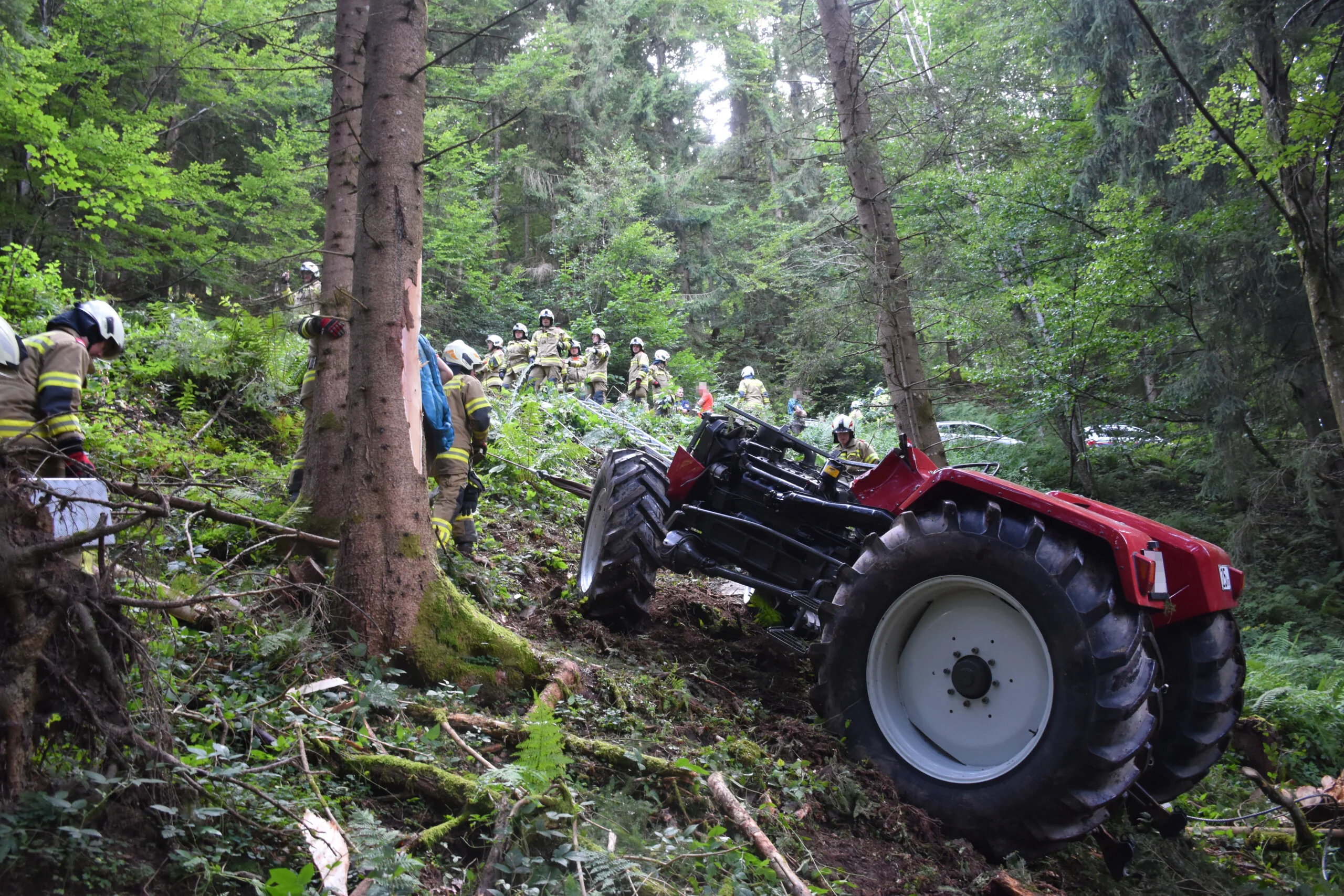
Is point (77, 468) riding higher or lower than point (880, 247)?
lower

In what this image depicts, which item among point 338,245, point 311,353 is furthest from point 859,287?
point 311,353

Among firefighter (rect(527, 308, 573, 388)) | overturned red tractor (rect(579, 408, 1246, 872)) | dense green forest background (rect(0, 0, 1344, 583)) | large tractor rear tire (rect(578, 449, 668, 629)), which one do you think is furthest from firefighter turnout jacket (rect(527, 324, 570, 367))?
overturned red tractor (rect(579, 408, 1246, 872))

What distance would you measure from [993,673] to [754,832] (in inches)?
60.5

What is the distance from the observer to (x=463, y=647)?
14.3 feet

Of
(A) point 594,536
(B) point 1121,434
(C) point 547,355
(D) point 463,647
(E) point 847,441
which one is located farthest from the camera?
(C) point 547,355

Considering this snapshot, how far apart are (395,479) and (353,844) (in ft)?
7.24

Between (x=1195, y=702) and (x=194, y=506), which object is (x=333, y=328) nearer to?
(x=194, y=506)

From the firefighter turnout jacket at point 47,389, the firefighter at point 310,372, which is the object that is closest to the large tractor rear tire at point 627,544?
the firefighter at point 310,372

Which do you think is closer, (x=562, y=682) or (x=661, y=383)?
(x=562, y=682)

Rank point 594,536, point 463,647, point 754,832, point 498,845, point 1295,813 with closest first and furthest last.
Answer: point 498,845 < point 754,832 < point 463,647 < point 1295,813 < point 594,536

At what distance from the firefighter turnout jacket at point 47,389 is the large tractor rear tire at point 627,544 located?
3260 mm

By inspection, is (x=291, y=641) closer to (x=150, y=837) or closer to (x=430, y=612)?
(x=430, y=612)

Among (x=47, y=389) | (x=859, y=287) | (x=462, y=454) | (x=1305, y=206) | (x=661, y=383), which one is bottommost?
(x=462, y=454)

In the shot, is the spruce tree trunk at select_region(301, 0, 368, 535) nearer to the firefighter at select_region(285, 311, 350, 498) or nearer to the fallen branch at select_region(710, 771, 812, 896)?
the firefighter at select_region(285, 311, 350, 498)
